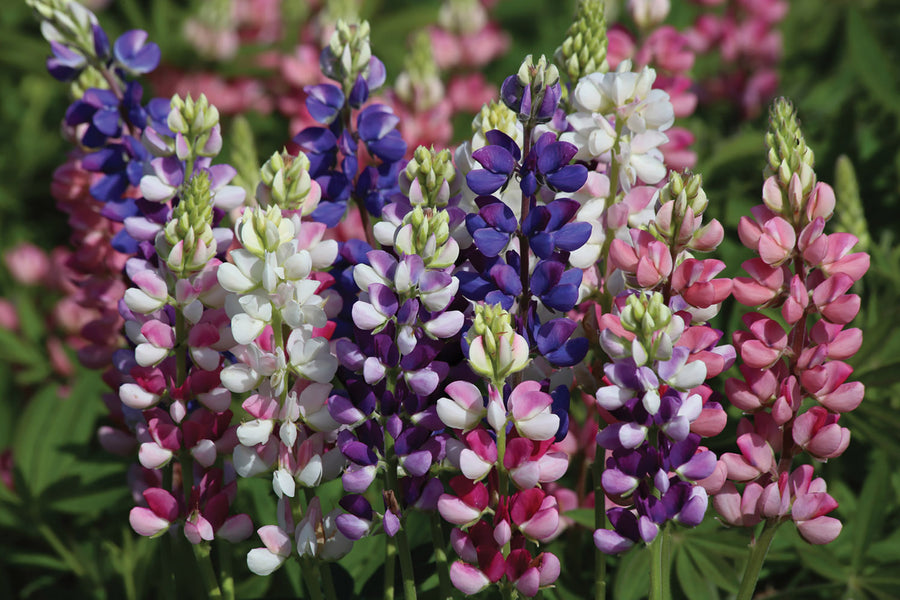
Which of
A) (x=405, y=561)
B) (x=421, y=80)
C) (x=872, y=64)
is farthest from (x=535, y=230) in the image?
(x=872, y=64)

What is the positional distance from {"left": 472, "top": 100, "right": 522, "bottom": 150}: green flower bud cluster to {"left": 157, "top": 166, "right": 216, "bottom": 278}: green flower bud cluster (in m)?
0.36

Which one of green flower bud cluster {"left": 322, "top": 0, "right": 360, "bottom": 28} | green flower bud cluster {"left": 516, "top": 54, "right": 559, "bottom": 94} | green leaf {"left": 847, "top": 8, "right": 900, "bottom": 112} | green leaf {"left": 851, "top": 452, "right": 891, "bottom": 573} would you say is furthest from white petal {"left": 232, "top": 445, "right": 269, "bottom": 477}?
green leaf {"left": 847, "top": 8, "right": 900, "bottom": 112}

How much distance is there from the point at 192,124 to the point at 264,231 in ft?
0.95

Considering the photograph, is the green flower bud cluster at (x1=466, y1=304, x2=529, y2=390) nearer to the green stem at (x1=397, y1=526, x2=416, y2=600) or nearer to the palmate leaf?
the green stem at (x1=397, y1=526, x2=416, y2=600)

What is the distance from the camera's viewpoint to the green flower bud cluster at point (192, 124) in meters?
1.26

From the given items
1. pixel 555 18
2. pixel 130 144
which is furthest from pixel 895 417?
pixel 555 18

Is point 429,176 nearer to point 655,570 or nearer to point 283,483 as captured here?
point 283,483

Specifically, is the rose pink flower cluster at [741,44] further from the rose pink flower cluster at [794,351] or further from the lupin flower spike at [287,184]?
the lupin flower spike at [287,184]

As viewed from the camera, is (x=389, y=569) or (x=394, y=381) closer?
(x=394, y=381)

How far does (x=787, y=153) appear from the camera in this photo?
1.09 meters

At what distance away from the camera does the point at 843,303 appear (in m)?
1.08

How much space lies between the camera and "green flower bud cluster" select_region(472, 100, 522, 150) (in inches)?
48.1

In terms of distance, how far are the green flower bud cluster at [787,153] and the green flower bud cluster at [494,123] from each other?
1.06 ft

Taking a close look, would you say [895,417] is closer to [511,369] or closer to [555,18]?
[511,369]
